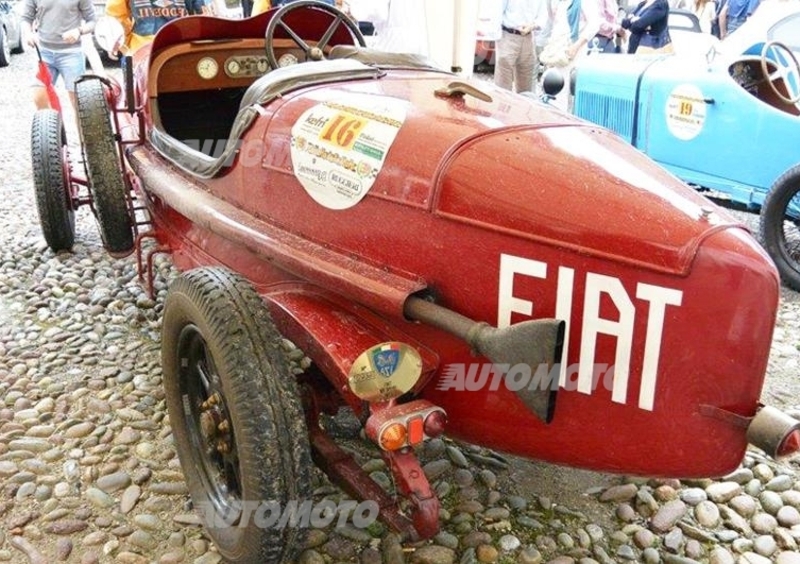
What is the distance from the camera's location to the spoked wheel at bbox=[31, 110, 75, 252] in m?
3.91

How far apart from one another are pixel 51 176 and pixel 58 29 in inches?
93.4

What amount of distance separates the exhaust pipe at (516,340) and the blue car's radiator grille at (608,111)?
3.67 m

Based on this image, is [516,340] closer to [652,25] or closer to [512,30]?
[512,30]

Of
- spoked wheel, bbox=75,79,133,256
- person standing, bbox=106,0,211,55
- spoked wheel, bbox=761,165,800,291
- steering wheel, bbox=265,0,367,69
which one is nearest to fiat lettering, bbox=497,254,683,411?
steering wheel, bbox=265,0,367,69

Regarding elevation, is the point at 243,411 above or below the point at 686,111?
below

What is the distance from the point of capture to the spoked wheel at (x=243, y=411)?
177 cm

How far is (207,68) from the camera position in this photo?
364cm

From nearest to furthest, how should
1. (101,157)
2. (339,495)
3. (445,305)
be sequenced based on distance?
(445,305) → (339,495) → (101,157)

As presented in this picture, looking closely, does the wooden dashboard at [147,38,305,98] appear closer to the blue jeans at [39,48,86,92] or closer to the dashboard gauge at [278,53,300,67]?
the dashboard gauge at [278,53,300,67]

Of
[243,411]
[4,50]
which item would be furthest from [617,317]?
[4,50]

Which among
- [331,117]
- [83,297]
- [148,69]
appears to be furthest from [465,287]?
[83,297]

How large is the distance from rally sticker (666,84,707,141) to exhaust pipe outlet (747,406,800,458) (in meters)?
3.38

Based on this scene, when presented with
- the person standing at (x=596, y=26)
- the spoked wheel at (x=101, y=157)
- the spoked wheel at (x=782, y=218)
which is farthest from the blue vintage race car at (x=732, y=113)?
the spoked wheel at (x=101, y=157)

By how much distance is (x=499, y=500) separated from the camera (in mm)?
2309
